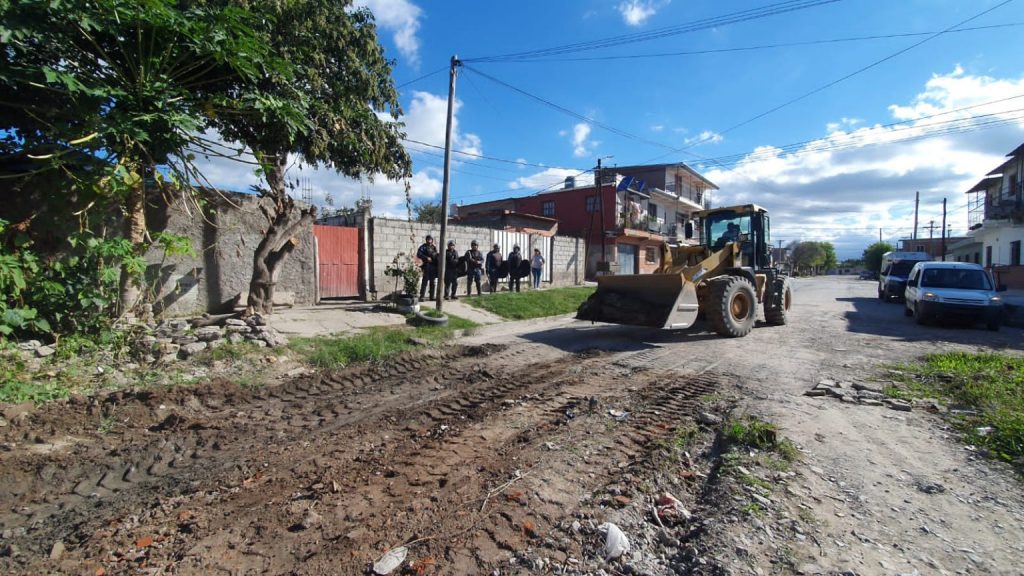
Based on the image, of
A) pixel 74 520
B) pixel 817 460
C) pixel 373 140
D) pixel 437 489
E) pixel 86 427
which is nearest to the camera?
pixel 74 520

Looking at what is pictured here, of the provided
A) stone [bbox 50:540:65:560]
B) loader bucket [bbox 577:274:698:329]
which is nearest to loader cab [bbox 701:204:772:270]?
loader bucket [bbox 577:274:698:329]

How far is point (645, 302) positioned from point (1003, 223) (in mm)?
32615

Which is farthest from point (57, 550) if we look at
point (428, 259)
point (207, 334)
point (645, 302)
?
point (428, 259)

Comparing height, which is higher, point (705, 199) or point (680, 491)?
point (705, 199)

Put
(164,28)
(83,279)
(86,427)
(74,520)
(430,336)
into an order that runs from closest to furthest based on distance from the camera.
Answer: (74,520)
(86,427)
(164,28)
(83,279)
(430,336)

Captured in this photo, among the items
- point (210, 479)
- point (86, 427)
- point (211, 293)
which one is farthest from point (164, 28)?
point (211, 293)

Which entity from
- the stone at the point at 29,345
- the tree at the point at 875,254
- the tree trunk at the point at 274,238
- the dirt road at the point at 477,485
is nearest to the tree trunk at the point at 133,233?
the stone at the point at 29,345

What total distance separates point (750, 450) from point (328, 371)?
4.98m

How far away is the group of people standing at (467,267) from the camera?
37.8 ft

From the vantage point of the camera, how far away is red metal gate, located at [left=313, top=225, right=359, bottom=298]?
11562 mm

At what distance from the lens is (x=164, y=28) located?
4.93 m

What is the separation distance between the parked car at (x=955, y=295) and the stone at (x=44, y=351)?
1570 cm

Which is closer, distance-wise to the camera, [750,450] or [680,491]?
[680,491]

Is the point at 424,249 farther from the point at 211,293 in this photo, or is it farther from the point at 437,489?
the point at 437,489
